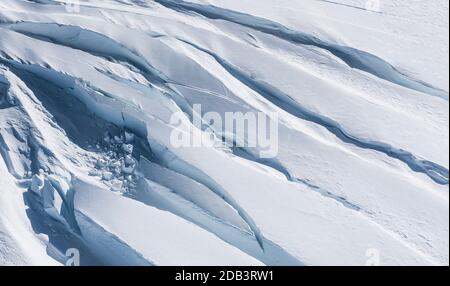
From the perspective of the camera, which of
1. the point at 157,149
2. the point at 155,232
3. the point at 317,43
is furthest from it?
the point at 317,43

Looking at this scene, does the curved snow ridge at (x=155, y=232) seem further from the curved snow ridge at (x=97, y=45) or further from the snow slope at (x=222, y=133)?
the curved snow ridge at (x=97, y=45)

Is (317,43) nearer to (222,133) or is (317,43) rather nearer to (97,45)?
(222,133)

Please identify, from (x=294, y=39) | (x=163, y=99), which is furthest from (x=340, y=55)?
(x=163, y=99)

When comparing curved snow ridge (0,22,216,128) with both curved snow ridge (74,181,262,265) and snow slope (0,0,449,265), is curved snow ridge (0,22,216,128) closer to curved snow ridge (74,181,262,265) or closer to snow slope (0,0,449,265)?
snow slope (0,0,449,265)

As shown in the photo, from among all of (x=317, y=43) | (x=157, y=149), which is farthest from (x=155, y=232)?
(x=317, y=43)

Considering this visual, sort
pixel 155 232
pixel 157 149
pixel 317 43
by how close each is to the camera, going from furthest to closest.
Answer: pixel 317 43, pixel 157 149, pixel 155 232

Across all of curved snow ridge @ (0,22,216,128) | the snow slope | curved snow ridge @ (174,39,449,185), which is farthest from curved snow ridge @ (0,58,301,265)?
curved snow ridge @ (174,39,449,185)

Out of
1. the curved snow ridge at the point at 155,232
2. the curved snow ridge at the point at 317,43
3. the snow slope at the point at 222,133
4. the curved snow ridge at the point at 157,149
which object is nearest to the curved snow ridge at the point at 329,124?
the snow slope at the point at 222,133
